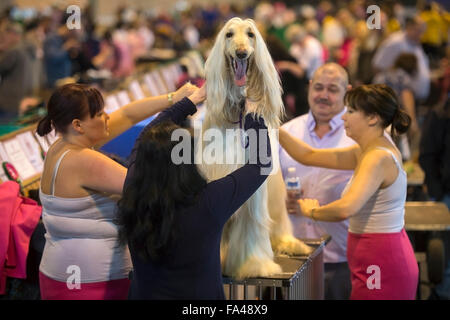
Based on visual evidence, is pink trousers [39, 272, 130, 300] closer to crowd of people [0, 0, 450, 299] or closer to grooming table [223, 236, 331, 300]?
crowd of people [0, 0, 450, 299]

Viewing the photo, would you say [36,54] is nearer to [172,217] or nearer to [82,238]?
[82,238]

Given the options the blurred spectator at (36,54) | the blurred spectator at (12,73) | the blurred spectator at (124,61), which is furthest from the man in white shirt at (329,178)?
the blurred spectator at (124,61)

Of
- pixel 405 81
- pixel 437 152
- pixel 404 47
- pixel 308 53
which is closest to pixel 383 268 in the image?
pixel 437 152

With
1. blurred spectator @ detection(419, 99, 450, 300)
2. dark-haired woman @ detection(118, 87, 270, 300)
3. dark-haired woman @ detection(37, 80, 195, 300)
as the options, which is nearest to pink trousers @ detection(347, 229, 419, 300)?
dark-haired woman @ detection(118, 87, 270, 300)

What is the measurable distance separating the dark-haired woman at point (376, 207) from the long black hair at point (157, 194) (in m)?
0.91

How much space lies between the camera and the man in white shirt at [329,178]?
381cm

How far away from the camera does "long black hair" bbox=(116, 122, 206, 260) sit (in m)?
2.29

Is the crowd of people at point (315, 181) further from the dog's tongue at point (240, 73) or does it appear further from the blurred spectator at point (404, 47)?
the blurred spectator at point (404, 47)

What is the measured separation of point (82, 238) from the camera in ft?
9.34

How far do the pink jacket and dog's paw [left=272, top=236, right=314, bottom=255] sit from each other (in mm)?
1170

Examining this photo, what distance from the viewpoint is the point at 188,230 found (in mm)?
2316

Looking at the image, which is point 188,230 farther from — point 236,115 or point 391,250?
point 391,250

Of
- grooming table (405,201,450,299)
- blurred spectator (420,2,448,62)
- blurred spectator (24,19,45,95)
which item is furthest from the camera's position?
blurred spectator (420,2,448,62)

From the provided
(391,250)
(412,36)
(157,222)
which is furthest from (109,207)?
(412,36)
